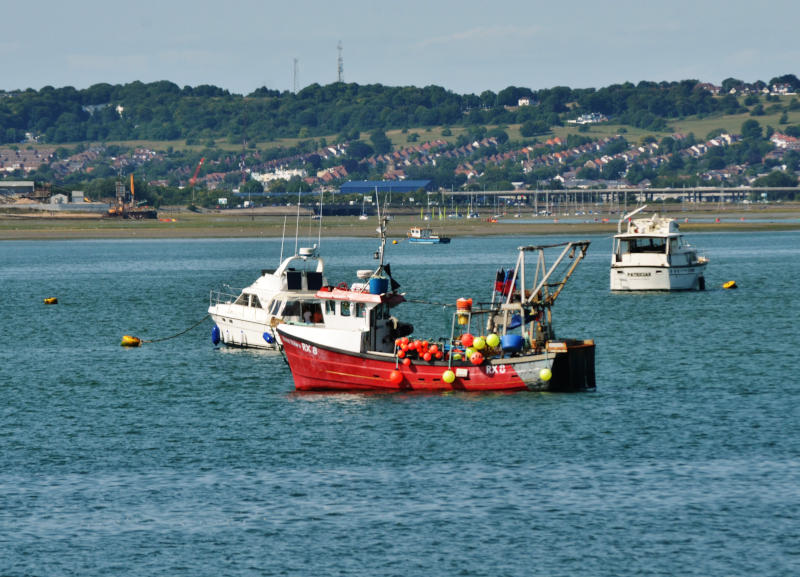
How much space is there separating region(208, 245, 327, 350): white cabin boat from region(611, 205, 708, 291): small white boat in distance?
134 feet

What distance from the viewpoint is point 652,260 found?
10575 cm

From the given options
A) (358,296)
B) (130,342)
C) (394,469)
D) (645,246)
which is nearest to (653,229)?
(645,246)

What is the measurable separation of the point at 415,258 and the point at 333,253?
13.1 m

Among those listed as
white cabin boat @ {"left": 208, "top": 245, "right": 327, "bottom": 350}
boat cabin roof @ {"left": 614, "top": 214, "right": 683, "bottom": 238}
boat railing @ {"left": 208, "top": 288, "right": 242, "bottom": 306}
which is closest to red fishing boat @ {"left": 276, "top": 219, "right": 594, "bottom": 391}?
white cabin boat @ {"left": 208, "top": 245, "right": 327, "bottom": 350}

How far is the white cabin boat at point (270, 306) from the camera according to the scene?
222ft

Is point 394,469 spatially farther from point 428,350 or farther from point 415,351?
point 415,351

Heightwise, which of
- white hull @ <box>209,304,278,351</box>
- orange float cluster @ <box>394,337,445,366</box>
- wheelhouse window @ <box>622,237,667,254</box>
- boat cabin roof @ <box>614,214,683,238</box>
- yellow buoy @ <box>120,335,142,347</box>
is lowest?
yellow buoy @ <box>120,335,142,347</box>

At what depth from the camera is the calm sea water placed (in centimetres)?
3403

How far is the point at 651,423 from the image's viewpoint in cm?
5000

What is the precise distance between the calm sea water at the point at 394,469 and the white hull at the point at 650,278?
91.8 feet

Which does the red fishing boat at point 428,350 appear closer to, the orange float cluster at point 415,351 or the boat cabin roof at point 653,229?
the orange float cluster at point 415,351

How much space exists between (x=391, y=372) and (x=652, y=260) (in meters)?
55.2

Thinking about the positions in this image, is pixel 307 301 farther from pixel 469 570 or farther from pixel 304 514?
pixel 469 570

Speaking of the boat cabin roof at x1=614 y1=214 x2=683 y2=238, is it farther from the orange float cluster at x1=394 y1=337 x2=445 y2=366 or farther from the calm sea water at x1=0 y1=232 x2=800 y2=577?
the orange float cluster at x1=394 y1=337 x2=445 y2=366
